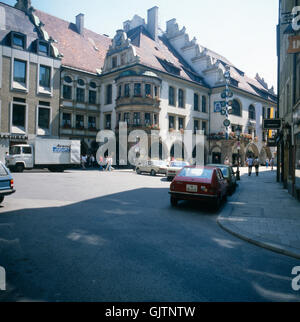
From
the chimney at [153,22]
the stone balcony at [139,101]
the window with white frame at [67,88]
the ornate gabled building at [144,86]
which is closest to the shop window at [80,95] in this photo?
the ornate gabled building at [144,86]

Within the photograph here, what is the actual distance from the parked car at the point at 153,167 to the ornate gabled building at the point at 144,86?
7.12 metres

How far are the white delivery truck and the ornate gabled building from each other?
8.97 m

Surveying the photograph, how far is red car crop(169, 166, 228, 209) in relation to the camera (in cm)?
875

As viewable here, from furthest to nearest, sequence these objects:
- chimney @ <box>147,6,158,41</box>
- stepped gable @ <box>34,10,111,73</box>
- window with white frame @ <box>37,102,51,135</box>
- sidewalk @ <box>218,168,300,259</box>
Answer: chimney @ <box>147,6,158,41</box> → stepped gable @ <box>34,10,111,73</box> → window with white frame @ <box>37,102,51,135</box> → sidewalk @ <box>218,168,300,259</box>

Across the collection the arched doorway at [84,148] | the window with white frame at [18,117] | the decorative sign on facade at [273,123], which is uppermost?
the window with white frame at [18,117]

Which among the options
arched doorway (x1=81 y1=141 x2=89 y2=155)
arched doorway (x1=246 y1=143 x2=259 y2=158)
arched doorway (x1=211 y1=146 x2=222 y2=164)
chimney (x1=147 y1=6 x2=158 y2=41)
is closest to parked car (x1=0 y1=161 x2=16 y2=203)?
arched doorway (x1=81 y1=141 x2=89 y2=155)

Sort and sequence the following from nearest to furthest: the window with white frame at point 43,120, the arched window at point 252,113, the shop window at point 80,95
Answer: the window with white frame at point 43,120 < the shop window at point 80,95 < the arched window at point 252,113

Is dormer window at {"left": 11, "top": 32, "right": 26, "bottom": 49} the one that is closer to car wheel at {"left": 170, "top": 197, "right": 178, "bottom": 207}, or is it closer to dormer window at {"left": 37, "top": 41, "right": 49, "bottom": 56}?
dormer window at {"left": 37, "top": 41, "right": 49, "bottom": 56}

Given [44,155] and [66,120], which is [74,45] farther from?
[44,155]

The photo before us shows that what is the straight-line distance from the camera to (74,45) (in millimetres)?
37312

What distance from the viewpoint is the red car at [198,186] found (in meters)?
8.75

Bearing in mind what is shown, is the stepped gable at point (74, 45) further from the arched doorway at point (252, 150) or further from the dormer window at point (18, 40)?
the arched doorway at point (252, 150)

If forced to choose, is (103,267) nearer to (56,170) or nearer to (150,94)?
(56,170)

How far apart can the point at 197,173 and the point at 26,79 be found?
2735cm
